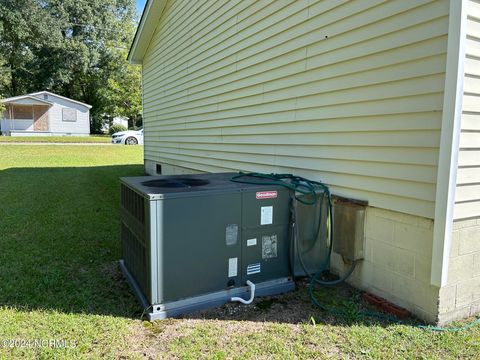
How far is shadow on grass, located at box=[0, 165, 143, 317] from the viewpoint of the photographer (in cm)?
279

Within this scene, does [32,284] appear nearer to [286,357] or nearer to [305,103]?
[286,357]

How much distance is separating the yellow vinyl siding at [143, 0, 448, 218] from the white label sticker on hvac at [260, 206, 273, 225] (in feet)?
2.26

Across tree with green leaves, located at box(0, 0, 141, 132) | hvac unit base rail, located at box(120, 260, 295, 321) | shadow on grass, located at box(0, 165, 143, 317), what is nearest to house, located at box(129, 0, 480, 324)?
hvac unit base rail, located at box(120, 260, 295, 321)

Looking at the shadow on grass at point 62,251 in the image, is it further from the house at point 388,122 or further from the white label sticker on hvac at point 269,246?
the house at point 388,122

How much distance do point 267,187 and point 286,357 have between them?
1.25 metres

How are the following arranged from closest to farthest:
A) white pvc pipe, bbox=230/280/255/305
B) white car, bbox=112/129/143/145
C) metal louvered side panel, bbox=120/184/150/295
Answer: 1. metal louvered side panel, bbox=120/184/150/295
2. white pvc pipe, bbox=230/280/255/305
3. white car, bbox=112/129/143/145

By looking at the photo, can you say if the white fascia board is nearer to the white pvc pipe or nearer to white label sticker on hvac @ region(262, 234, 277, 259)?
white label sticker on hvac @ region(262, 234, 277, 259)

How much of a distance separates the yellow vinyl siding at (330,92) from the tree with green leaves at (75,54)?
26094mm

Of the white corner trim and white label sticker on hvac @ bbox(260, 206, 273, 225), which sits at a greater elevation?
the white corner trim

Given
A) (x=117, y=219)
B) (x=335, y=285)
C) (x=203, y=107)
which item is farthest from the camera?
(x=203, y=107)

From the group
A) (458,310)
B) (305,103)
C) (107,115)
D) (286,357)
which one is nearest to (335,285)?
(458,310)

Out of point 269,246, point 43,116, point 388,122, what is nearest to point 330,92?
point 388,122

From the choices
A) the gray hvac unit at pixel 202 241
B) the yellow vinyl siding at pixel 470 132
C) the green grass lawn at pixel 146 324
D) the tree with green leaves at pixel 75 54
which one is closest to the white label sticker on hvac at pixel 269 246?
the gray hvac unit at pixel 202 241

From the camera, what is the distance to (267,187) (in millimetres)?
2898
